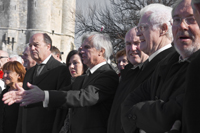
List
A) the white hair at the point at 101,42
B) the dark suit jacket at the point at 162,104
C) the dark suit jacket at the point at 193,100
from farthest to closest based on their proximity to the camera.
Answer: the white hair at the point at 101,42 < the dark suit jacket at the point at 162,104 < the dark suit jacket at the point at 193,100

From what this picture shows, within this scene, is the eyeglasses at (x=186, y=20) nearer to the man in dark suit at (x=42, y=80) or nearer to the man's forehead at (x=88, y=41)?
the man's forehead at (x=88, y=41)

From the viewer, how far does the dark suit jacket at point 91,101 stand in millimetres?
3447

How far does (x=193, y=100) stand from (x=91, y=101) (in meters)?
2.16

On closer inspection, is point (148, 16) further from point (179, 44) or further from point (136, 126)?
point (136, 126)

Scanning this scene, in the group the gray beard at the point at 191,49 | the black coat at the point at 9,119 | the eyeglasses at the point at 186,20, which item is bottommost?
the black coat at the point at 9,119

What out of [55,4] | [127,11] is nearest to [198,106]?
[127,11]

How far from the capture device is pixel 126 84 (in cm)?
335

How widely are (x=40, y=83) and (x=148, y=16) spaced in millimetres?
2220

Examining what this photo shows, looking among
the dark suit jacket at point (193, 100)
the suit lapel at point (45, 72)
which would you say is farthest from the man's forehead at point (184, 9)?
the suit lapel at point (45, 72)

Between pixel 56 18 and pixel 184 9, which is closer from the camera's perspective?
pixel 184 9

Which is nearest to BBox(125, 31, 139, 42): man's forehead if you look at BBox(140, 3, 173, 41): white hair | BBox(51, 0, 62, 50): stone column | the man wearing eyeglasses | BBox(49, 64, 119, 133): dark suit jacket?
BBox(49, 64, 119, 133): dark suit jacket

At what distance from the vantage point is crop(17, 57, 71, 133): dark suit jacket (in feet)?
15.1

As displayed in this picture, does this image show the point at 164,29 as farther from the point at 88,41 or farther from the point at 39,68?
the point at 39,68

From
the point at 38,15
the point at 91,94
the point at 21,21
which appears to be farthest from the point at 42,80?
the point at 21,21
